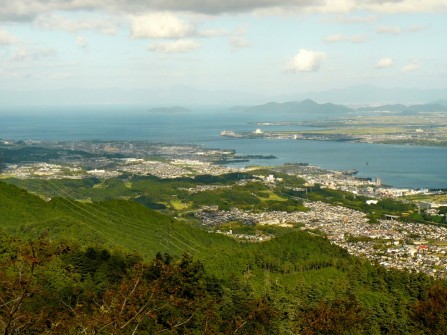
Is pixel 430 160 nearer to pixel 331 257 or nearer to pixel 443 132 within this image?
pixel 443 132

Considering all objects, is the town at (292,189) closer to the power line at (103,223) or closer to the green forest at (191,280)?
the green forest at (191,280)

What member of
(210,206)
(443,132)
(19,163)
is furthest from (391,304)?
(443,132)

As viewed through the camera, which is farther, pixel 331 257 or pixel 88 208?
pixel 88 208

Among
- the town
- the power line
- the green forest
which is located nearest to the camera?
the green forest

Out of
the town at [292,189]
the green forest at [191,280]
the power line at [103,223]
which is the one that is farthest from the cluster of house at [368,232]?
the power line at [103,223]

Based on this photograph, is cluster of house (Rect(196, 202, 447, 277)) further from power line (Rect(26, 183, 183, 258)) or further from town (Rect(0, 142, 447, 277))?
power line (Rect(26, 183, 183, 258))

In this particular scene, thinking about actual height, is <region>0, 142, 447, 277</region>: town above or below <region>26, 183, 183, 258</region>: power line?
below

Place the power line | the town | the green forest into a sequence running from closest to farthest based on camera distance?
the green forest → the power line → the town

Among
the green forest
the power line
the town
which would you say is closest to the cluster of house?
the town
